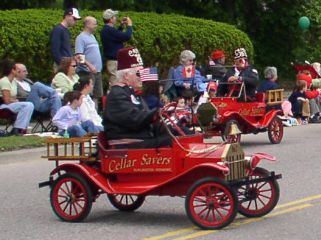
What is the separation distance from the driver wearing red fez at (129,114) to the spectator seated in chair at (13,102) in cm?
704

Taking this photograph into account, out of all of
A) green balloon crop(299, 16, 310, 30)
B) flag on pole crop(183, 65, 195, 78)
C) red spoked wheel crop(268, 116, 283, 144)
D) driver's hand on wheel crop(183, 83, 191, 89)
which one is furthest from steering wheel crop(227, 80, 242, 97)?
green balloon crop(299, 16, 310, 30)

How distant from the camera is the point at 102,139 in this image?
1006 centimetres

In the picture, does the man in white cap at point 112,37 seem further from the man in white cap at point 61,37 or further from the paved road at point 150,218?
the paved road at point 150,218

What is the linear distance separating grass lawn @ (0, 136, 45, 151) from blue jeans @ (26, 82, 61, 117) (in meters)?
1.02

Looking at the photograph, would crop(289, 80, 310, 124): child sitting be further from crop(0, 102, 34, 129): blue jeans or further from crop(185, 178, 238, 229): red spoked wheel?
crop(185, 178, 238, 229): red spoked wheel

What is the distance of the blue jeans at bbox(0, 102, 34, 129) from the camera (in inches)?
666

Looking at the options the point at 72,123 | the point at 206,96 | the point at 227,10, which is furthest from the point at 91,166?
the point at 227,10

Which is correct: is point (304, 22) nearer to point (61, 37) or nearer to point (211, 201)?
point (61, 37)

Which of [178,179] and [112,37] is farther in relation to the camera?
[112,37]

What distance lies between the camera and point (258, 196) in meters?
9.93

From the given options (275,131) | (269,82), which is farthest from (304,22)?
(275,131)

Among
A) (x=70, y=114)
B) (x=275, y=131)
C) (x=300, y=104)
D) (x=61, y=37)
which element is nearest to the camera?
(x=70, y=114)

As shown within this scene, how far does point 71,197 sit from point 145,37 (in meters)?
12.6

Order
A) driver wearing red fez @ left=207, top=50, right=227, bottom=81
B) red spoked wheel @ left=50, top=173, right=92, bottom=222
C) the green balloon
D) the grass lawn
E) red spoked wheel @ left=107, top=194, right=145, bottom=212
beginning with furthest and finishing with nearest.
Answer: the green balloon
driver wearing red fez @ left=207, top=50, right=227, bottom=81
the grass lawn
red spoked wheel @ left=107, top=194, right=145, bottom=212
red spoked wheel @ left=50, top=173, right=92, bottom=222
